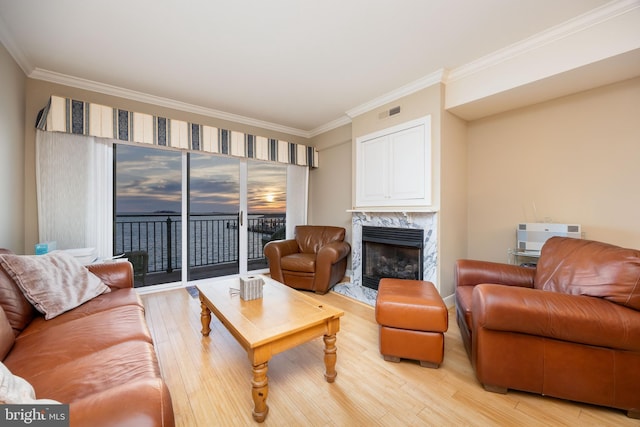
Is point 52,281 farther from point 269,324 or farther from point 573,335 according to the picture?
point 573,335

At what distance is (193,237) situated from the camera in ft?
14.5

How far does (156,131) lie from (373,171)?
2.89 m

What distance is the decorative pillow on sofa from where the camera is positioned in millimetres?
1533

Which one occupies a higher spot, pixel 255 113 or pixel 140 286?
pixel 255 113

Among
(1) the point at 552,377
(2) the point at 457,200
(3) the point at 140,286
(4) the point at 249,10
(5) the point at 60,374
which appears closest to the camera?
(5) the point at 60,374

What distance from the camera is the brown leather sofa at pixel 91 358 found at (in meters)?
0.75

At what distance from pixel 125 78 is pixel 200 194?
181cm

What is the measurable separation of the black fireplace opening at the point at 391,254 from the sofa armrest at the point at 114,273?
2721 mm

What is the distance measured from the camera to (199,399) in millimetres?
1469

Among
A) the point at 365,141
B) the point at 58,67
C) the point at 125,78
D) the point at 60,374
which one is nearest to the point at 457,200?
the point at 365,141

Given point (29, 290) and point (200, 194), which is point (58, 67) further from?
point (29, 290)

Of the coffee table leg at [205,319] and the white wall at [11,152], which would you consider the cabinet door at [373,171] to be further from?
the white wall at [11,152]

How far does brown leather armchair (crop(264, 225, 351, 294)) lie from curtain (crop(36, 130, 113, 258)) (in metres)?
2.00

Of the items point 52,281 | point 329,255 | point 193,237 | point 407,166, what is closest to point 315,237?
point 329,255
